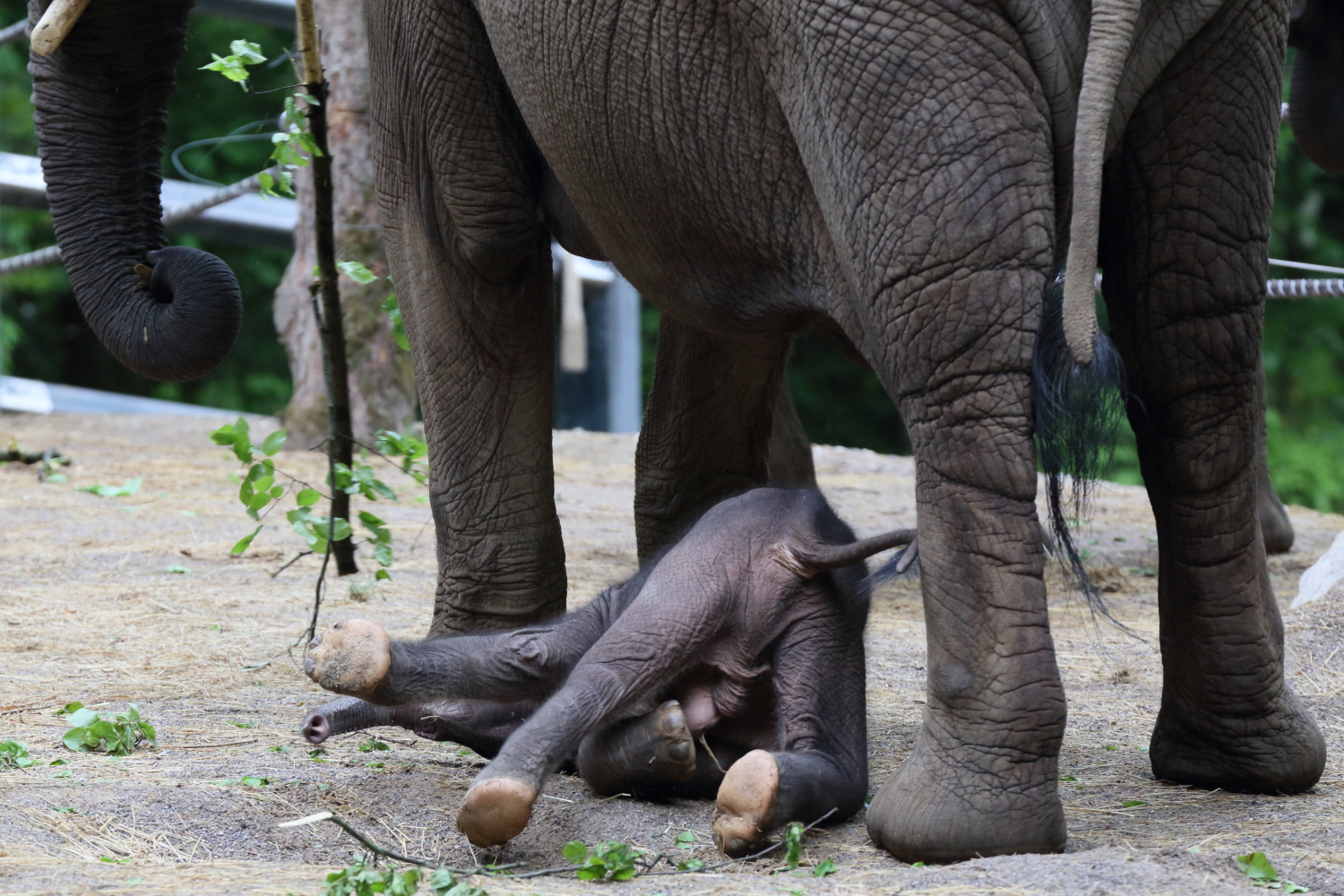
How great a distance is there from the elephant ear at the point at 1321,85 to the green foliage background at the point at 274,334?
8.71 m

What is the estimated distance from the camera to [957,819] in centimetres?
273

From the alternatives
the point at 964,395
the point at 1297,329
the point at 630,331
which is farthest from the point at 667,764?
the point at 1297,329

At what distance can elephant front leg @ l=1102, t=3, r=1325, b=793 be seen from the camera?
9.63ft

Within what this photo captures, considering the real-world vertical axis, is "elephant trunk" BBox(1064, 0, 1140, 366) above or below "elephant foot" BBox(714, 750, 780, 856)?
above

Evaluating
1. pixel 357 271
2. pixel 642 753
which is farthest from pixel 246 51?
pixel 642 753

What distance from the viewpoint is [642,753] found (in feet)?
10.0

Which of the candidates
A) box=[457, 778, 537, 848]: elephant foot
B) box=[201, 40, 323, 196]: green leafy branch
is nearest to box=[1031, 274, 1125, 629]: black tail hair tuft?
box=[457, 778, 537, 848]: elephant foot

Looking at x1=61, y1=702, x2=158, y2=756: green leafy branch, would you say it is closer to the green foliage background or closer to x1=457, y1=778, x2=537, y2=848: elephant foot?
x1=457, y1=778, x2=537, y2=848: elephant foot

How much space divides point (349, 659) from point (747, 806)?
80 centimetres

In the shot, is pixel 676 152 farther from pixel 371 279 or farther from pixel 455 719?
pixel 371 279

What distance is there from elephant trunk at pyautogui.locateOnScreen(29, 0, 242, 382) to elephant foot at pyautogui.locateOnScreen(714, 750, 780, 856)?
A: 2149 millimetres

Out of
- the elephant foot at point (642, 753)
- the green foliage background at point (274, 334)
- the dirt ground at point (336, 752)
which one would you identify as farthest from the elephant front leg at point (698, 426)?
the green foliage background at point (274, 334)

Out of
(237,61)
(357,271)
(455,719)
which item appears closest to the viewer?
(455,719)

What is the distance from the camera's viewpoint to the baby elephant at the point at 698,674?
2971 mm
